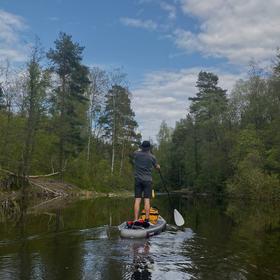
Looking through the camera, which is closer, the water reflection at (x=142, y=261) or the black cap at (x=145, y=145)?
the water reflection at (x=142, y=261)

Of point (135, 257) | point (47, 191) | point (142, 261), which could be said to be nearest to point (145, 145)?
point (135, 257)

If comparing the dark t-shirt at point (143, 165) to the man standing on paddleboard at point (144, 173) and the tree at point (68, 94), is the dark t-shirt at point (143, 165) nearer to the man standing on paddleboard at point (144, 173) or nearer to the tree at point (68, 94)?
the man standing on paddleboard at point (144, 173)

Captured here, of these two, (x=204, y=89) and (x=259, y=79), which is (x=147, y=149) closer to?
(x=259, y=79)

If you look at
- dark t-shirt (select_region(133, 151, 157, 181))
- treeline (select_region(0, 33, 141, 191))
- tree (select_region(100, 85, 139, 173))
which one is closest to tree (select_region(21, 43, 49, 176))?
treeline (select_region(0, 33, 141, 191))

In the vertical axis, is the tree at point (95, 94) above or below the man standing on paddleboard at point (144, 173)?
above

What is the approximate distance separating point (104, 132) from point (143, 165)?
42.4 metres

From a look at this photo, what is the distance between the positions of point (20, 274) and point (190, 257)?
306 centimetres

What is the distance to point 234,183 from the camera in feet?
138

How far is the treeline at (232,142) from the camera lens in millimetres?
39719

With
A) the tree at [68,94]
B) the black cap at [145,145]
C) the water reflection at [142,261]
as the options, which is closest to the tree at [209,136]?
the tree at [68,94]

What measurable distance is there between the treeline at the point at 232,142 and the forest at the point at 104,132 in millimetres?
116

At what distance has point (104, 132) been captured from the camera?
172 ft

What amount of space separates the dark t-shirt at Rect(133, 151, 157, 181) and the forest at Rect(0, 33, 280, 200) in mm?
20243

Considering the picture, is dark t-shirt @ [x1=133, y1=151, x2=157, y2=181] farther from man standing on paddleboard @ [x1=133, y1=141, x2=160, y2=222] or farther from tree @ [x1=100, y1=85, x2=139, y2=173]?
tree @ [x1=100, y1=85, x2=139, y2=173]
